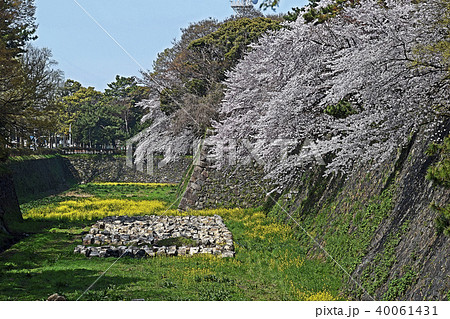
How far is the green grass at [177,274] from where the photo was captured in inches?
381

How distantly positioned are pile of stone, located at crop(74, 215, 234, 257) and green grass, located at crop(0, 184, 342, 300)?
1.53 ft

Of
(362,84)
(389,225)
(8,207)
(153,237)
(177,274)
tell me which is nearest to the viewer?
(389,225)

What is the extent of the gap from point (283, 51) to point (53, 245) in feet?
31.9

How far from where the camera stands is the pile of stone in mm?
14617

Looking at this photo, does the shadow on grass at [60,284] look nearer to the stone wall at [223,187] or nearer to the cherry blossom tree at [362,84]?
the cherry blossom tree at [362,84]

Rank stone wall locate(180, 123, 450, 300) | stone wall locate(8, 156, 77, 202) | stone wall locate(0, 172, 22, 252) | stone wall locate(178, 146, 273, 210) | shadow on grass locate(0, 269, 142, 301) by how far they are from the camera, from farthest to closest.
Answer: stone wall locate(8, 156, 77, 202), stone wall locate(178, 146, 273, 210), stone wall locate(0, 172, 22, 252), shadow on grass locate(0, 269, 142, 301), stone wall locate(180, 123, 450, 300)

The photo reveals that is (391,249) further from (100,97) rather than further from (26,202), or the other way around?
(100,97)

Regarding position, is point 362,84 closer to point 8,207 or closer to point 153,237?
point 153,237

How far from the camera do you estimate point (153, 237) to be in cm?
1645

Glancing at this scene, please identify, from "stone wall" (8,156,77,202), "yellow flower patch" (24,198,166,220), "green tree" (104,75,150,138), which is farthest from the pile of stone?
"green tree" (104,75,150,138)

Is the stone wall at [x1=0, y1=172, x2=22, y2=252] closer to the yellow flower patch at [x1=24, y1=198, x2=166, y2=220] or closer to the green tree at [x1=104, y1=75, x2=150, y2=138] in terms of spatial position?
the yellow flower patch at [x1=24, y1=198, x2=166, y2=220]

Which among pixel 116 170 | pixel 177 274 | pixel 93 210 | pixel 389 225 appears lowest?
pixel 93 210

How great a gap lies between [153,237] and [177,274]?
4.75 meters

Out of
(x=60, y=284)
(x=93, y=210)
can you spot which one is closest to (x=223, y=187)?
(x=93, y=210)
